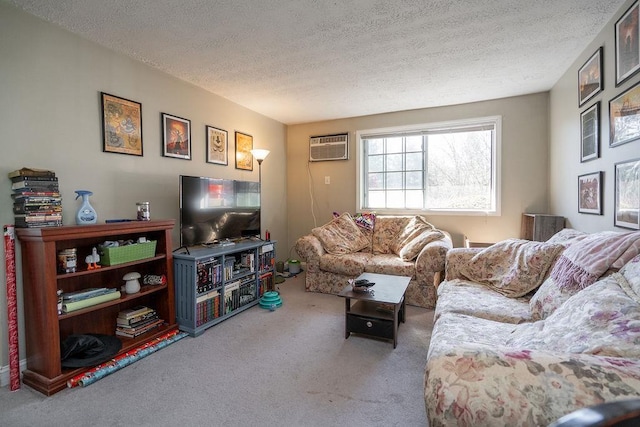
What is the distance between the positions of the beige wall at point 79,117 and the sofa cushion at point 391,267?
2.08 m

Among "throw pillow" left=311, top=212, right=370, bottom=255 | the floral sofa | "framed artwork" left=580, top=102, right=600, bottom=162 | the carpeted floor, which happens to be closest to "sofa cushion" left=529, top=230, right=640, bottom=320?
the floral sofa

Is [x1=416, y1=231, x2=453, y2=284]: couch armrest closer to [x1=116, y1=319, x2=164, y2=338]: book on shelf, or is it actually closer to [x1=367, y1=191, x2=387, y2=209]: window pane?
[x1=367, y1=191, x2=387, y2=209]: window pane

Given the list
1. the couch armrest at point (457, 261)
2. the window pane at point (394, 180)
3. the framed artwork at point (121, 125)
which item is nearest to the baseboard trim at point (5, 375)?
the framed artwork at point (121, 125)

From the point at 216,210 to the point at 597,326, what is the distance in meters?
2.86

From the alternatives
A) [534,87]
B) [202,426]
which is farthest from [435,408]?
[534,87]

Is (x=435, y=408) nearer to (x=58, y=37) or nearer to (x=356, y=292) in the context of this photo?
(x=356, y=292)

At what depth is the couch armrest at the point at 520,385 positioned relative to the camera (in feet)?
2.46

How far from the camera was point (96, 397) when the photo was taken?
1.70 meters

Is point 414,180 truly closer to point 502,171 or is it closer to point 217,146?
point 502,171

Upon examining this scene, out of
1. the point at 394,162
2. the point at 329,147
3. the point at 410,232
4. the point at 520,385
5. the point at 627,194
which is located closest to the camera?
the point at 520,385

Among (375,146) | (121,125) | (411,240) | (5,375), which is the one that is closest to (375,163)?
(375,146)

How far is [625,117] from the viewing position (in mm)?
1934

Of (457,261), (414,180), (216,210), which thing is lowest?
(457,261)

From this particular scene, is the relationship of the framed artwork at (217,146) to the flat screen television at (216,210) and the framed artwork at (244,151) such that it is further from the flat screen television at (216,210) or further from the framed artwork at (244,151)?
the flat screen television at (216,210)
